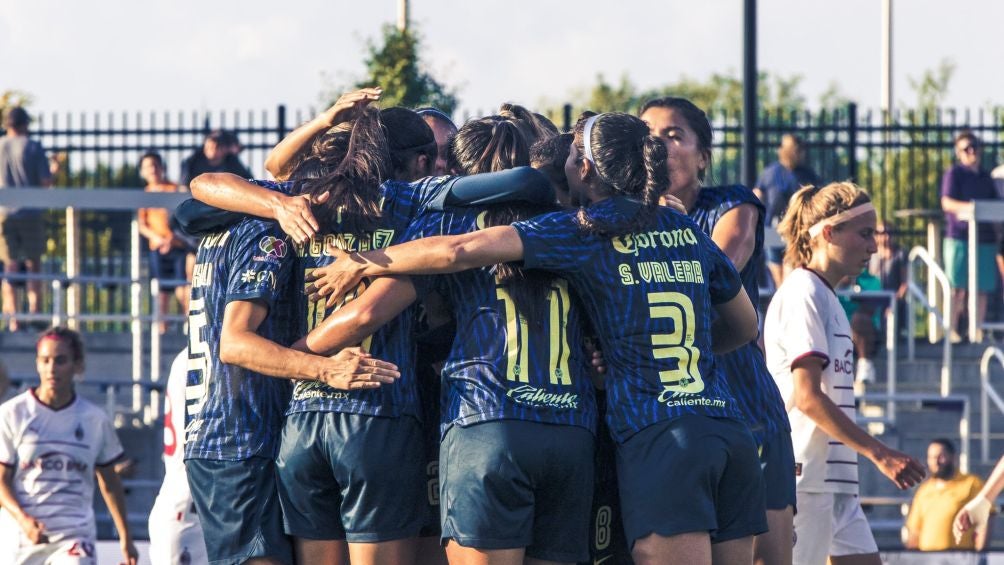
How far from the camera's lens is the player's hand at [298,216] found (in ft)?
14.4

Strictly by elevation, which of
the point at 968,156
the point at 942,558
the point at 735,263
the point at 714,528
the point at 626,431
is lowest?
the point at 942,558

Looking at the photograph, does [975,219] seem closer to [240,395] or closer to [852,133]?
[852,133]

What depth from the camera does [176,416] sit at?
6789 millimetres

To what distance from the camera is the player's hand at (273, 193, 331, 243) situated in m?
4.39

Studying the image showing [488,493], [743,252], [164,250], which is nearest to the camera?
[488,493]

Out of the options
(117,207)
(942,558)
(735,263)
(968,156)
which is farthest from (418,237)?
(968,156)

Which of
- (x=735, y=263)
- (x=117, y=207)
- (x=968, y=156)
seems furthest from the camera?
(x=968, y=156)

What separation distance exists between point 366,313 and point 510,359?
17.1 inches

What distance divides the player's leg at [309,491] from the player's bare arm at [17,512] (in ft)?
12.8

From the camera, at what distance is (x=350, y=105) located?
4695mm

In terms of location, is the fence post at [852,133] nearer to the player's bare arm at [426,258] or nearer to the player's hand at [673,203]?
the player's hand at [673,203]

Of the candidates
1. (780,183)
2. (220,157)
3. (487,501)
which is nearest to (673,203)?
(487,501)

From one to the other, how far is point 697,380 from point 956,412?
7.94 meters

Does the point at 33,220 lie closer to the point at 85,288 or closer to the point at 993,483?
the point at 85,288
